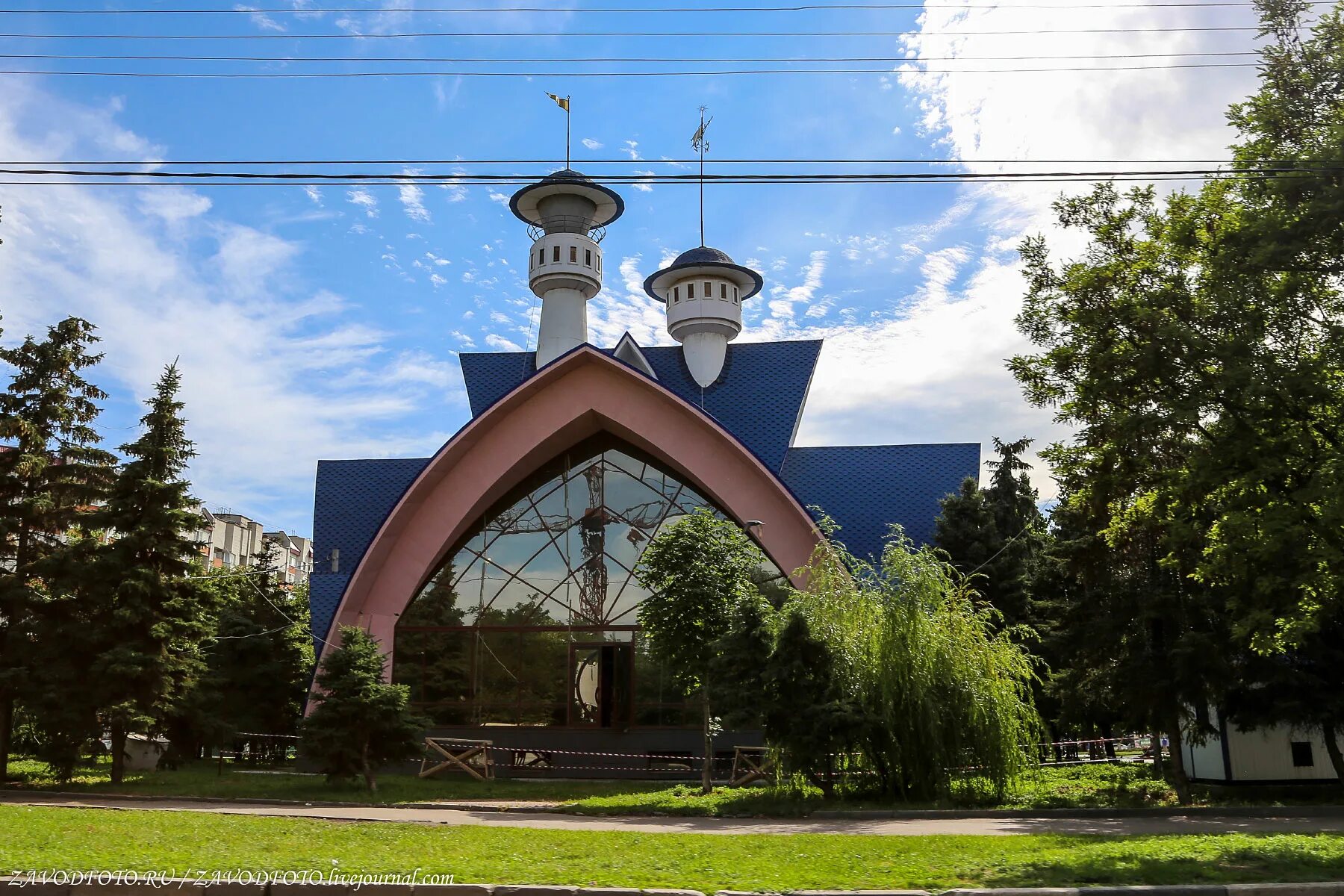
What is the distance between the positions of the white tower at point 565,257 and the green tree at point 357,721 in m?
19.2

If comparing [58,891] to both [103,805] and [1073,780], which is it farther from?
[1073,780]

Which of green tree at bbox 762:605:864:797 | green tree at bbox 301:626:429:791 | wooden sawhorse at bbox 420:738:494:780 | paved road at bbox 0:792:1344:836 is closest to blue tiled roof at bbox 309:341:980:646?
wooden sawhorse at bbox 420:738:494:780

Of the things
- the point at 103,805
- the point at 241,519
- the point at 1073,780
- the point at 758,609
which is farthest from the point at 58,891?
the point at 241,519

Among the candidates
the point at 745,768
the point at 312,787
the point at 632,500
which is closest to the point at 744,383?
the point at 632,500

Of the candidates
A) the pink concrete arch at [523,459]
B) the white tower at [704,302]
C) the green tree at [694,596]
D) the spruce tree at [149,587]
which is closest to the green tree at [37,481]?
the spruce tree at [149,587]

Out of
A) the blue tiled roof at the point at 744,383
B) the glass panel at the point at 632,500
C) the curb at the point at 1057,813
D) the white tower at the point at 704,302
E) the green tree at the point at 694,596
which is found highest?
the white tower at the point at 704,302

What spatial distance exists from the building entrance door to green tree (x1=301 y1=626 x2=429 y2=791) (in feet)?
20.8

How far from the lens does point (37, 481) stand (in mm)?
22234

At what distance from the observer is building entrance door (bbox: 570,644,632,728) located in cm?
2553

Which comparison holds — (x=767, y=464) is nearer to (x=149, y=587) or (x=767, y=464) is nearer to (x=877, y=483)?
(x=877, y=483)

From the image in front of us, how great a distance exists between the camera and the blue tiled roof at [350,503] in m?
30.8

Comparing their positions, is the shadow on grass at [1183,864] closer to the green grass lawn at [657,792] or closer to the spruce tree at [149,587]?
the green grass lawn at [657,792]

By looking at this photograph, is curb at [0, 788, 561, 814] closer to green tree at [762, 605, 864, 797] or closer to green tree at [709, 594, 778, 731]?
green tree at [709, 594, 778, 731]

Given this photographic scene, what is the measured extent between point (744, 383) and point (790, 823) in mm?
19136
